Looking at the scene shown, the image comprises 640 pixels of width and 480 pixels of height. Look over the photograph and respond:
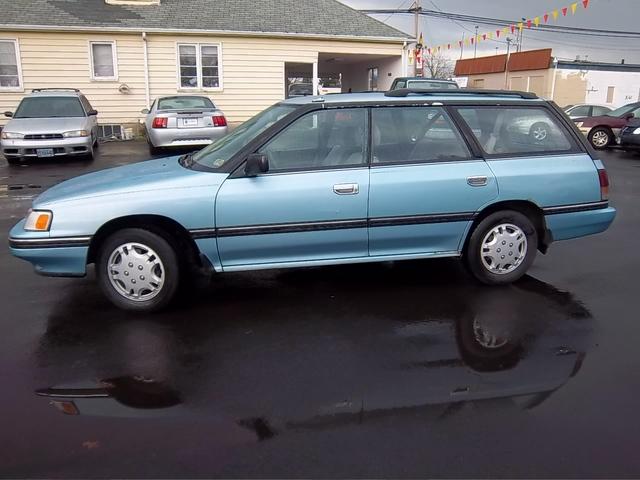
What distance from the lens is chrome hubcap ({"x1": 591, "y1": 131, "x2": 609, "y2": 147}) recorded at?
17.6m

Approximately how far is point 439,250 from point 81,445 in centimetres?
309

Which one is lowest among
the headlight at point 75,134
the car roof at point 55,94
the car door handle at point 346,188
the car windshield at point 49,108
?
the car door handle at point 346,188

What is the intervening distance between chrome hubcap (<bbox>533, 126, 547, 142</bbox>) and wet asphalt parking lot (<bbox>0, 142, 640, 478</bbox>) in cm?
131

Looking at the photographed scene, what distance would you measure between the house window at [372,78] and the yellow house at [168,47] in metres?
2.21

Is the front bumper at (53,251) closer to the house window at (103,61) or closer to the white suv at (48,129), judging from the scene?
the white suv at (48,129)

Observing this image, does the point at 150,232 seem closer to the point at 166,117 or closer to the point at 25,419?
the point at 25,419

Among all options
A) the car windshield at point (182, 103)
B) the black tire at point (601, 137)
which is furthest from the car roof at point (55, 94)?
the black tire at point (601, 137)

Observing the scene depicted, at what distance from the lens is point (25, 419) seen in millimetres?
2928

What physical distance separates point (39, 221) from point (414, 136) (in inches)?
119

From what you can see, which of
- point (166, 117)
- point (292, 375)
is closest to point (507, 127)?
point (292, 375)

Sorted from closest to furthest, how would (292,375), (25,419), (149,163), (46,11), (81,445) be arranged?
(81,445) < (25,419) < (292,375) < (149,163) < (46,11)

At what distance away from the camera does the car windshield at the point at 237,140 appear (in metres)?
4.50

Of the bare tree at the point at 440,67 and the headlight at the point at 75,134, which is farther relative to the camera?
the bare tree at the point at 440,67

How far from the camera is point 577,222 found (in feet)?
15.9
